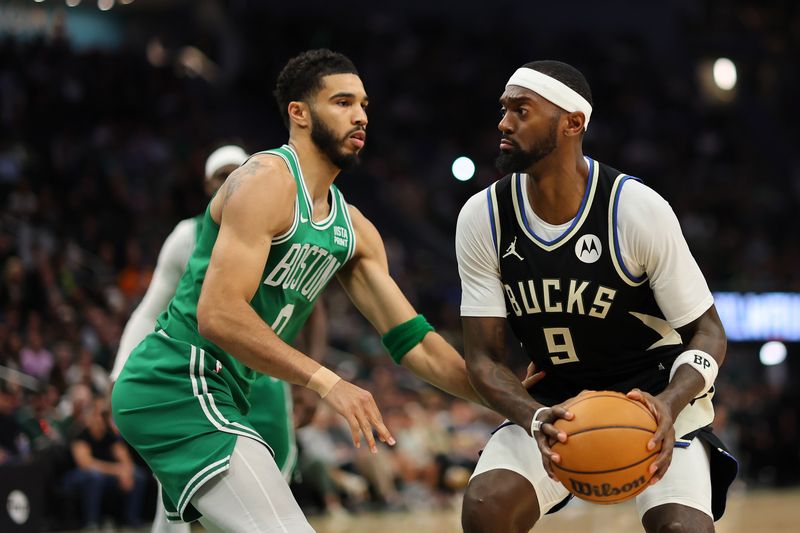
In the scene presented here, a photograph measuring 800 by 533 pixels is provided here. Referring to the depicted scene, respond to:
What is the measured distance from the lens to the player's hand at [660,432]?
3.92 metres

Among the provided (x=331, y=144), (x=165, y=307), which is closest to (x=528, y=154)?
(x=331, y=144)

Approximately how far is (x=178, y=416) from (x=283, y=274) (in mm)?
653

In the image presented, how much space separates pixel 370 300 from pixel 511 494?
1118 millimetres

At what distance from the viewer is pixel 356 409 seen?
399cm

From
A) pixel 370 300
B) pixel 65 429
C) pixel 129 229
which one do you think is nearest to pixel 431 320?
pixel 129 229

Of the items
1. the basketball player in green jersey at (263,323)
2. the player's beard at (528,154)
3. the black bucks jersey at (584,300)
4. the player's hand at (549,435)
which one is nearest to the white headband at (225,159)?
the basketball player in green jersey at (263,323)

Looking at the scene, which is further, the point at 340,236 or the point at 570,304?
the point at 340,236

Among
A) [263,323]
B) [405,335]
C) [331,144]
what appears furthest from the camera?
[405,335]

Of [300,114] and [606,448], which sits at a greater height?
[300,114]

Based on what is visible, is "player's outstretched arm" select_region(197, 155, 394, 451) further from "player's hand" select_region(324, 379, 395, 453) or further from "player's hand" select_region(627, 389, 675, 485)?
"player's hand" select_region(627, 389, 675, 485)

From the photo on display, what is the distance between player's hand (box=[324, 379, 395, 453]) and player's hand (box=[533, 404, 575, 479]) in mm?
517

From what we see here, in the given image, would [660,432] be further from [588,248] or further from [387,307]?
[387,307]

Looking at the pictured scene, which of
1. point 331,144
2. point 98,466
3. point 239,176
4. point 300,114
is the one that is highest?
point 300,114

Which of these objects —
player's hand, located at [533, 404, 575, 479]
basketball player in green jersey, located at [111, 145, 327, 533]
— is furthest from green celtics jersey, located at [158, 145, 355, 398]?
player's hand, located at [533, 404, 575, 479]
